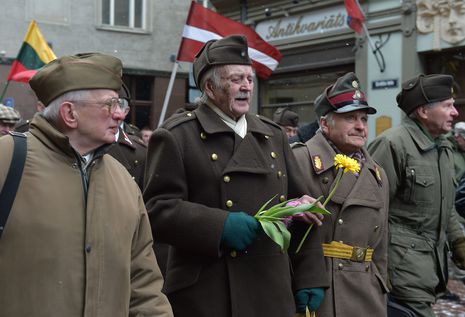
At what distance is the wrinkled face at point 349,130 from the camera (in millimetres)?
4086

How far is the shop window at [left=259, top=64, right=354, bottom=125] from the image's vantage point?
15.4 m

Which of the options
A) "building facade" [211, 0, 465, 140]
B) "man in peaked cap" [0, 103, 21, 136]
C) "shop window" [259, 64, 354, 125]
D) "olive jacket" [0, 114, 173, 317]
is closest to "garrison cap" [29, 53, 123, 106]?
"olive jacket" [0, 114, 173, 317]

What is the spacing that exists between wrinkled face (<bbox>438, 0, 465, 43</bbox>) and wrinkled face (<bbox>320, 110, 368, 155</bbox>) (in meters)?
9.22

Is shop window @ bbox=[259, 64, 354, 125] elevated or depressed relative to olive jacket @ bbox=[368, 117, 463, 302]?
elevated

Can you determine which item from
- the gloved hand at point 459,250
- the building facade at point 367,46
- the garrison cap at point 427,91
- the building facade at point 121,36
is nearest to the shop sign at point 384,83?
the building facade at point 367,46

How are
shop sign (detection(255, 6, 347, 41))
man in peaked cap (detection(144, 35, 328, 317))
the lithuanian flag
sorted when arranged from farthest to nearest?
shop sign (detection(255, 6, 347, 41)), the lithuanian flag, man in peaked cap (detection(144, 35, 328, 317))

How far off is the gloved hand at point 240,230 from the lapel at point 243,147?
0.85 ft

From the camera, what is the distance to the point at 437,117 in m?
4.80

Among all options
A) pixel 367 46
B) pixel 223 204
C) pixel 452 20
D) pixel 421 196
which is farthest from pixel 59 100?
pixel 367 46

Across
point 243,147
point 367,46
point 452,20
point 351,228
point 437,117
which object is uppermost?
point 452,20

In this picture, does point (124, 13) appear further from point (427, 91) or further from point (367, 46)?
point (427, 91)

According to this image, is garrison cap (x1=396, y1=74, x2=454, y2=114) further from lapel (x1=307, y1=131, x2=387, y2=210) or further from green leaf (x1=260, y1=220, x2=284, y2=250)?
green leaf (x1=260, y1=220, x2=284, y2=250)

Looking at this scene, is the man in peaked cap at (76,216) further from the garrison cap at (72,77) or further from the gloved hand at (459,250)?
the gloved hand at (459,250)

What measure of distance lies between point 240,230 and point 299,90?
13.2m
